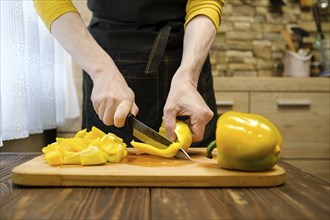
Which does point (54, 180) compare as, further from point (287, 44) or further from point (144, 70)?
point (287, 44)

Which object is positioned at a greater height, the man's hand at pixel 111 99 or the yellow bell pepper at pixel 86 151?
the man's hand at pixel 111 99

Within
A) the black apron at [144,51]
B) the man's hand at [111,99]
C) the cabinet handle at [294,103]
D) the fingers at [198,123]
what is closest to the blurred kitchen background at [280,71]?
the cabinet handle at [294,103]

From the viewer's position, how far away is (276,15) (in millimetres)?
2412

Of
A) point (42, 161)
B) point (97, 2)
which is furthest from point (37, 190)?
point (97, 2)

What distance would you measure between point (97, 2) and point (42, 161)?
560 mm

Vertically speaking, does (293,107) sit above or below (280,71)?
below

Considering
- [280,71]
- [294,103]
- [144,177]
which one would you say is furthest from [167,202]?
[280,71]

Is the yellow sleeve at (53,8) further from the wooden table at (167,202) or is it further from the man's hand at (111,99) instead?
the wooden table at (167,202)

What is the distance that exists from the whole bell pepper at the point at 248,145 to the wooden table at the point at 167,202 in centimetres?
5

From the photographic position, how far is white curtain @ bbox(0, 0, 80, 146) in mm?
1113

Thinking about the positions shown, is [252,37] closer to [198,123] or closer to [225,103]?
[225,103]

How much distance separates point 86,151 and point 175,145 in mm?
179

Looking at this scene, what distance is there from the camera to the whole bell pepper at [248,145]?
2.15ft

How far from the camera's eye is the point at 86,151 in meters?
0.70
